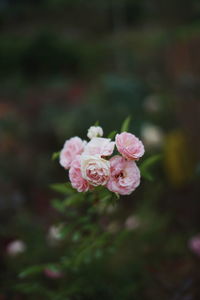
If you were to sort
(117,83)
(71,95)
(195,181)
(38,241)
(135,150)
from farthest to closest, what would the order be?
(71,95), (117,83), (195,181), (38,241), (135,150)

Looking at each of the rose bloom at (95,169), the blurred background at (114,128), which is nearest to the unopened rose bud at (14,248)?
the blurred background at (114,128)

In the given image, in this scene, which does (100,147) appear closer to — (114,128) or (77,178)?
(77,178)

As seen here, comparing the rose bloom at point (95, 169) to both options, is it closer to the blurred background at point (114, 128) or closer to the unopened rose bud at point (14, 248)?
the blurred background at point (114, 128)

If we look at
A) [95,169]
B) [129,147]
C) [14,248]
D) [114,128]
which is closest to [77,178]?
[95,169]

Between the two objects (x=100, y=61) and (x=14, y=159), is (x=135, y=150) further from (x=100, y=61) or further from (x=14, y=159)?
(x=100, y=61)

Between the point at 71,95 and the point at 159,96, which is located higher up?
the point at 71,95

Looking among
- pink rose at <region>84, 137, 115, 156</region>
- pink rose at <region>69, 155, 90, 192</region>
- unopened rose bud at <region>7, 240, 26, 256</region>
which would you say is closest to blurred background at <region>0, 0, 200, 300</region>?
unopened rose bud at <region>7, 240, 26, 256</region>

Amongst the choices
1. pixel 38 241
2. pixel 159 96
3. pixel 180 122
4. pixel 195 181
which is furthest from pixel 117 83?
pixel 38 241
